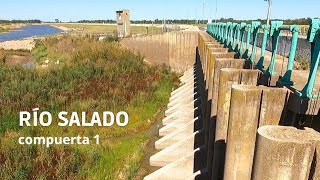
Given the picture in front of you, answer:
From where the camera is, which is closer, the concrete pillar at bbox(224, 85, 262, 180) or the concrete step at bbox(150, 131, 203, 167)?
the concrete pillar at bbox(224, 85, 262, 180)

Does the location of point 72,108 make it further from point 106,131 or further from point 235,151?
point 235,151

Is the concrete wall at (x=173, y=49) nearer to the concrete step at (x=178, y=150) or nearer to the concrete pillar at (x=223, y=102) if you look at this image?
the concrete step at (x=178, y=150)

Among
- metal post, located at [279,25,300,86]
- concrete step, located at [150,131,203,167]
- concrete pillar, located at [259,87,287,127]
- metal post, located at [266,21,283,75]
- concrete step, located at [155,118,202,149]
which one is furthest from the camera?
concrete step, located at [155,118,202,149]

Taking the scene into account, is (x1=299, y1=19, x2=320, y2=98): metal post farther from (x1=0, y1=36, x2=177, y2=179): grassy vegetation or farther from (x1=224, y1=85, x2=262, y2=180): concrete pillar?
(x1=0, y1=36, x2=177, y2=179): grassy vegetation

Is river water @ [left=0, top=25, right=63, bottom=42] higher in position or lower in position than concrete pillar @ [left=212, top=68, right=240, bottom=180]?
lower

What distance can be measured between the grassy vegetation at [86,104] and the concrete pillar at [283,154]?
8.94 metres

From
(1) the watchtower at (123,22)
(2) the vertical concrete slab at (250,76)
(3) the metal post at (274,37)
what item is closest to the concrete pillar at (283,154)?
(3) the metal post at (274,37)

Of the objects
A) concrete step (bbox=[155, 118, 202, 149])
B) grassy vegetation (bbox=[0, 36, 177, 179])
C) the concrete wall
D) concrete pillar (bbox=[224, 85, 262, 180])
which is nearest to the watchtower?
grassy vegetation (bbox=[0, 36, 177, 179])

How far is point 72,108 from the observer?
16.8m

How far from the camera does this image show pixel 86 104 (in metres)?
17.2

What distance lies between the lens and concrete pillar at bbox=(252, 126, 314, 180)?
3.05 metres

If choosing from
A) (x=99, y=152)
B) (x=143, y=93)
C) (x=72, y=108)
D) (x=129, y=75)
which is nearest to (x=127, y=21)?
(x=129, y=75)

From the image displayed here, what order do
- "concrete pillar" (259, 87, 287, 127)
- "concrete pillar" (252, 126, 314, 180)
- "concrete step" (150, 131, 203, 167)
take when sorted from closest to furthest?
"concrete pillar" (252, 126, 314, 180) < "concrete pillar" (259, 87, 287, 127) < "concrete step" (150, 131, 203, 167)

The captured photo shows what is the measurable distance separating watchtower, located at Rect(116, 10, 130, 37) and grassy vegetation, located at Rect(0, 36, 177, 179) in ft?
23.5
